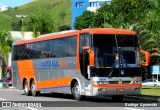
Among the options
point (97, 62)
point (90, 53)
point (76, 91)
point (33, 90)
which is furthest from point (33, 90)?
point (90, 53)

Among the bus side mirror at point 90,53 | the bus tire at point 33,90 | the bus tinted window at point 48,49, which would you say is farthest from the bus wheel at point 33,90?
the bus side mirror at point 90,53

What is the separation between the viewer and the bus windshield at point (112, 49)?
21.9m

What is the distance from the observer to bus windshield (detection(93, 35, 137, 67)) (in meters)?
21.9

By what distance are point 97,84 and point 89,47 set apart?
1728 mm

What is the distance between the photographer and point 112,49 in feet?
72.8

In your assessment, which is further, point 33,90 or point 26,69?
point 26,69

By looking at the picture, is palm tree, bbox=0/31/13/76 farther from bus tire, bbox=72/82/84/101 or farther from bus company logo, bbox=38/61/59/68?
bus tire, bbox=72/82/84/101

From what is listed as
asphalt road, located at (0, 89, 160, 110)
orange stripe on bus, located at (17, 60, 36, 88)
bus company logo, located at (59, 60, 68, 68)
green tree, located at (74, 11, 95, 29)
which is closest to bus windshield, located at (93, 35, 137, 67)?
asphalt road, located at (0, 89, 160, 110)

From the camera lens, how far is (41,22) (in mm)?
64062

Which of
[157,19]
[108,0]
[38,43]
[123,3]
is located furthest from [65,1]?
[38,43]

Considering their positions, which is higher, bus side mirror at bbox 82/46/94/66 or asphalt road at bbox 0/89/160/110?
bus side mirror at bbox 82/46/94/66

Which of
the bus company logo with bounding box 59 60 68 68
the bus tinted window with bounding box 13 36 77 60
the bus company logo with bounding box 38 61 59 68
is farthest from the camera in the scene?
the bus company logo with bounding box 38 61 59 68

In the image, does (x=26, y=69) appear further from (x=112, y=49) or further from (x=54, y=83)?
(x=112, y=49)

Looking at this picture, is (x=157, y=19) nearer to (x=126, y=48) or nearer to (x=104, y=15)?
(x=126, y=48)
